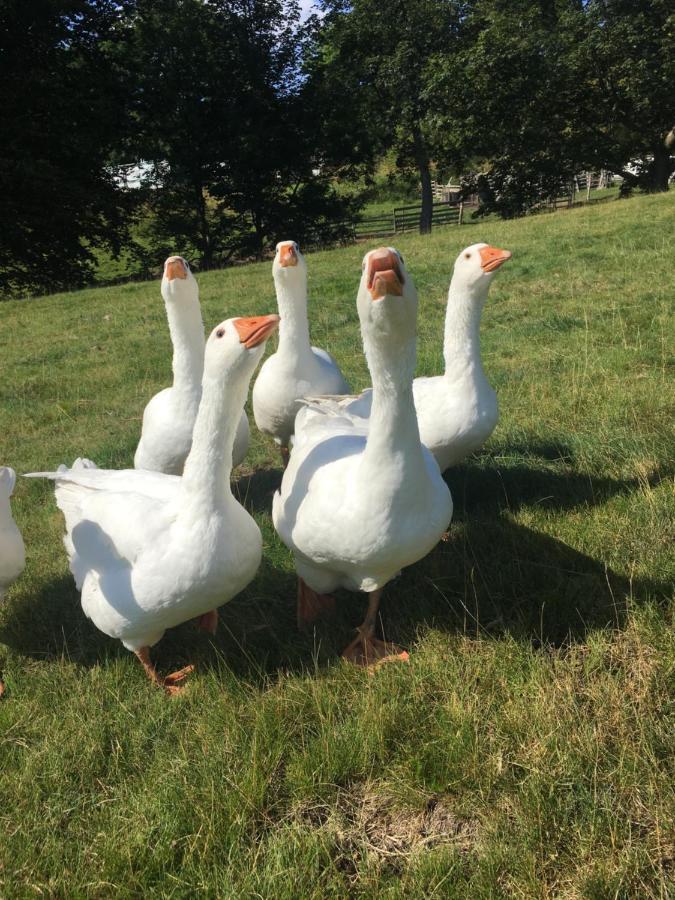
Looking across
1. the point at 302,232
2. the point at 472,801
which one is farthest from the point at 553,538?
the point at 302,232

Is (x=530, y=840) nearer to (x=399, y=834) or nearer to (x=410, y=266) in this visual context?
(x=399, y=834)

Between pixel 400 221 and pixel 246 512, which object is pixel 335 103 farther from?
pixel 246 512

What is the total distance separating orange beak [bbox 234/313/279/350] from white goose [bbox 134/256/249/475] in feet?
5.44

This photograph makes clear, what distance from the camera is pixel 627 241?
480 inches

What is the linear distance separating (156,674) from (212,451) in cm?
115

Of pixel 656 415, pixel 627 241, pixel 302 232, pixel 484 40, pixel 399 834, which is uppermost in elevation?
pixel 484 40

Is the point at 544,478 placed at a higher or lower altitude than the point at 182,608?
lower

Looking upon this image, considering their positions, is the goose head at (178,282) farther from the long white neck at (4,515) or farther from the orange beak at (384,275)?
the orange beak at (384,275)

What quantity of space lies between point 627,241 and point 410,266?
4122 mm

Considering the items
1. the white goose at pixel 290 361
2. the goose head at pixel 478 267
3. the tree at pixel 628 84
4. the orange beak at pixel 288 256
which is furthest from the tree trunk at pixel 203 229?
the goose head at pixel 478 267

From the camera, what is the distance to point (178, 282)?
4.31m

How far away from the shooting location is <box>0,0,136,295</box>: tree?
18.3 meters

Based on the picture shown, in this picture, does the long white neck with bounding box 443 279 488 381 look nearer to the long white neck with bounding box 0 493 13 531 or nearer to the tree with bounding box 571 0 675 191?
the long white neck with bounding box 0 493 13 531

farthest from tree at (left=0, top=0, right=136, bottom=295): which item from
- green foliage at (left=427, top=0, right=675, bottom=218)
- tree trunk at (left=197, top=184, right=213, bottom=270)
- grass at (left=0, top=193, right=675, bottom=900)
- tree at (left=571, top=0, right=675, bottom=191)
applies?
tree at (left=571, top=0, right=675, bottom=191)
